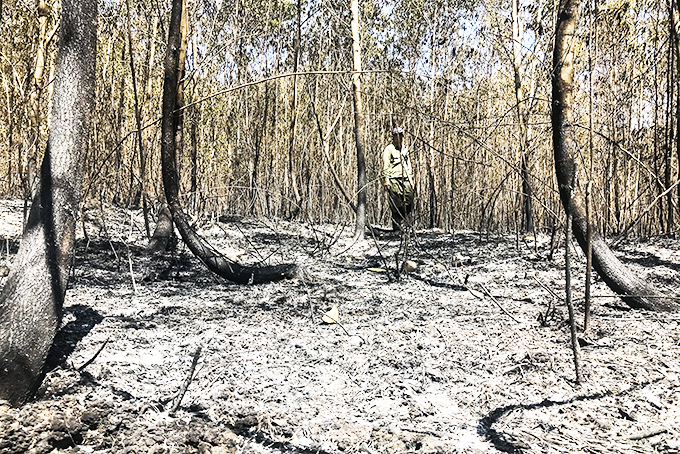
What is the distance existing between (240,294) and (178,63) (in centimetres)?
131

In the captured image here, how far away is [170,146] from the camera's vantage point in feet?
8.55

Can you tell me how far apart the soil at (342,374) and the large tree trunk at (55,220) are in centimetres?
18

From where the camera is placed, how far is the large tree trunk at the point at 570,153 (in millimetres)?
2203

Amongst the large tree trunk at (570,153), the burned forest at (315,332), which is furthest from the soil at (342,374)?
the large tree trunk at (570,153)

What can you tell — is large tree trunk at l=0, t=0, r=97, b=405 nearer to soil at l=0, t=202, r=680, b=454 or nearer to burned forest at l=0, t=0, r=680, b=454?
burned forest at l=0, t=0, r=680, b=454

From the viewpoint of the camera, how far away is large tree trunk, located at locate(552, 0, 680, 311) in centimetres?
220

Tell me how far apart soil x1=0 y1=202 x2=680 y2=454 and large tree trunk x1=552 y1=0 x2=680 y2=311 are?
113 mm

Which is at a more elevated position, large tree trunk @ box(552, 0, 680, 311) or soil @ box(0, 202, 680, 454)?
large tree trunk @ box(552, 0, 680, 311)

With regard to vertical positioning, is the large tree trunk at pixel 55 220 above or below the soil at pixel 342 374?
above

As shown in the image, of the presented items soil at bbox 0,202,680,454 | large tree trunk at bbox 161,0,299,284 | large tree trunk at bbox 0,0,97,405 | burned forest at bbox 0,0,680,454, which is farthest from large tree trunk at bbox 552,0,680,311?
large tree trunk at bbox 0,0,97,405

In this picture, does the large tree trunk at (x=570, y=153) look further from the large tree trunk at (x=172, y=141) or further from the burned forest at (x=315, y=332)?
the large tree trunk at (x=172, y=141)

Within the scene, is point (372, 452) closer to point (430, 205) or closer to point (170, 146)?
point (170, 146)

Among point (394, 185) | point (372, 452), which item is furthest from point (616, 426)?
point (394, 185)

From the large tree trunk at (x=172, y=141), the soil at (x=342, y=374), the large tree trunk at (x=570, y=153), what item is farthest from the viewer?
the large tree trunk at (x=172, y=141)
